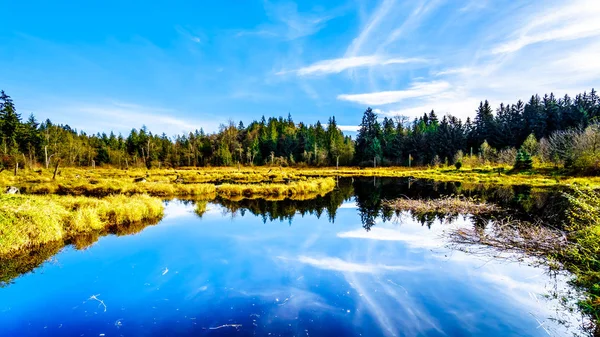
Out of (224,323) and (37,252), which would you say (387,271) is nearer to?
(224,323)

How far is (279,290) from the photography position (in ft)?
30.1

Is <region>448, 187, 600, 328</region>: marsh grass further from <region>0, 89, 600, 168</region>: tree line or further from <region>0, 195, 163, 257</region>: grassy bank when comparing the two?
<region>0, 89, 600, 168</region>: tree line

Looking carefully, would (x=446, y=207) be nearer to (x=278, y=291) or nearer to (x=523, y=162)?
(x=278, y=291)

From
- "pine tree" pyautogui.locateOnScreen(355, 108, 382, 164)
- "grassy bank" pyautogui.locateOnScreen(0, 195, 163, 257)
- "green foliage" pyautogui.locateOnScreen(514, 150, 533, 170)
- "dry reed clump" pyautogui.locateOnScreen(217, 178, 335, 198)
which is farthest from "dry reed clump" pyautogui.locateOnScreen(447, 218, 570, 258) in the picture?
"pine tree" pyautogui.locateOnScreen(355, 108, 382, 164)

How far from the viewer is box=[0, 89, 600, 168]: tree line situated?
7262 cm

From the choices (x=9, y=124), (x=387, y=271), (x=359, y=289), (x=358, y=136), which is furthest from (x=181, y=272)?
(x=358, y=136)

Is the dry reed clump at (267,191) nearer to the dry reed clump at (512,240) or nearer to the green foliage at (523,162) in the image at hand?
the dry reed clump at (512,240)

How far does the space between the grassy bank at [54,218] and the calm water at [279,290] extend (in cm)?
140

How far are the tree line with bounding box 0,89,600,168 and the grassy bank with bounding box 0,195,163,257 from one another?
206ft

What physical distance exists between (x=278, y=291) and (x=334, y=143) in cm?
8155

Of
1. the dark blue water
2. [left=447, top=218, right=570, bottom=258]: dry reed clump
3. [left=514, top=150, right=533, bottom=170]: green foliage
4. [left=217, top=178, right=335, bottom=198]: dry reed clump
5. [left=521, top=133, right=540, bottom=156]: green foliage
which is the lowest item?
the dark blue water

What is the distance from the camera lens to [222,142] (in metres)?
97.2

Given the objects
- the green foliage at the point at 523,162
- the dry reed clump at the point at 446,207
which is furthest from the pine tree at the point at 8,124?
the green foliage at the point at 523,162

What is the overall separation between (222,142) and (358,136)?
4299 cm
